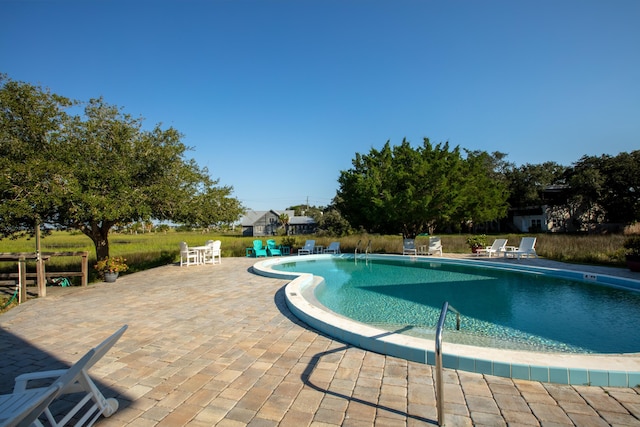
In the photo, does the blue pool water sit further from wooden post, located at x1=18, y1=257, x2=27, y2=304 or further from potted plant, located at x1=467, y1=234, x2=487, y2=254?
wooden post, located at x1=18, y1=257, x2=27, y2=304

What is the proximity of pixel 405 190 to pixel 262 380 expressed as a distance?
47.6 ft

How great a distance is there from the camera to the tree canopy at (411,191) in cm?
1605

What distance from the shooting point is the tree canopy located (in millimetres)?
16047

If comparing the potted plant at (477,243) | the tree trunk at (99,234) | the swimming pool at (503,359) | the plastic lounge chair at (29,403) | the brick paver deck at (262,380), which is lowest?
the brick paver deck at (262,380)

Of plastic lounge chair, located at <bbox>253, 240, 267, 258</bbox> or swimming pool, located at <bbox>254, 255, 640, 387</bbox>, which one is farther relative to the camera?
plastic lounge chair, located at <bbox>253, 240, 267, 258</bbox>

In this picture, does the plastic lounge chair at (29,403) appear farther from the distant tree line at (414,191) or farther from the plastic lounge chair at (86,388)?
the distant tree line at (414,191)

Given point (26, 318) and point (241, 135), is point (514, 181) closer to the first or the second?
point (241, 135)

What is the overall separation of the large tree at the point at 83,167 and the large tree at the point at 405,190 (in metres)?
9.02

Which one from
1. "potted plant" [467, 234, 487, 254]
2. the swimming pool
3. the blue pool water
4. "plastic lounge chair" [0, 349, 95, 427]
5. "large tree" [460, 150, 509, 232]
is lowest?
the blue pool water

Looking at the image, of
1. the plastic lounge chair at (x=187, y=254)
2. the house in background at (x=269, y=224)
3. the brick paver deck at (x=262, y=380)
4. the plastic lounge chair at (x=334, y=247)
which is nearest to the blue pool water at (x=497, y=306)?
the brick paver deck at (x=262, y=380)

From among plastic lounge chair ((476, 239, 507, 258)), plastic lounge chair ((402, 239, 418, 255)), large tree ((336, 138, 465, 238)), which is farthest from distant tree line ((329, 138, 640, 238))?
plastic lounge chair ((476, 239, 507, 258))

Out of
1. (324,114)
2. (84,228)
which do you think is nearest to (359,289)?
(84,228)

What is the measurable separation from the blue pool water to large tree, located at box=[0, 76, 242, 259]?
6.59m

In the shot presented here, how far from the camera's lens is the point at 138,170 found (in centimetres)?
1088
